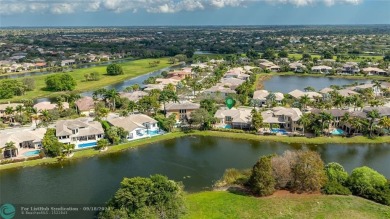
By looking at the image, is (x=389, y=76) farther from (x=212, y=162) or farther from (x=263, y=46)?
(x=263, y=46)

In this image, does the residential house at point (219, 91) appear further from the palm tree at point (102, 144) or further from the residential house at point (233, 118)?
the palm tree at point (102, 144)

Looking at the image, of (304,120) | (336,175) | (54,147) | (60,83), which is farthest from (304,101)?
(60,83)

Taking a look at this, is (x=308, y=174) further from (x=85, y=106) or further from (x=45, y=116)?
(x=85, y=106)

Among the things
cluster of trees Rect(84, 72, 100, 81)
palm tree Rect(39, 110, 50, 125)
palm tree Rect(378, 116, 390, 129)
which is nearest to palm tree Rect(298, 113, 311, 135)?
palm tree Rect(378, 116, 390, 129)

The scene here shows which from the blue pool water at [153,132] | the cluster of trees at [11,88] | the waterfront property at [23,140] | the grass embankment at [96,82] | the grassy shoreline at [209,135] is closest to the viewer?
the grassy shoreline at [209,135]

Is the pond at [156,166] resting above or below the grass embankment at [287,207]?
below

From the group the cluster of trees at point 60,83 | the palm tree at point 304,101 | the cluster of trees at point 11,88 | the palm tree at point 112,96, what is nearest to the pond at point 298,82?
the palm tree at point 304,101
